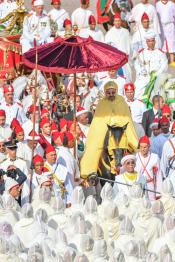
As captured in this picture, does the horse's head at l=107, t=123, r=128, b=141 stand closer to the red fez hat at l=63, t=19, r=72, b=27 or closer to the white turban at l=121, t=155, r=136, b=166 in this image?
the white turban at l=121, t=155, r=136, b=166

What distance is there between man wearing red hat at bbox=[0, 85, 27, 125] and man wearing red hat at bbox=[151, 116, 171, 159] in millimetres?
2511

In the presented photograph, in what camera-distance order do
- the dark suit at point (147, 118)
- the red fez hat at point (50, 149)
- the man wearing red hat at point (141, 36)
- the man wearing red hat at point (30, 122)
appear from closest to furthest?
the red fez hat at point (50, 149)
the man wearing red hat at point (30, 122)
the dark suit at point (147, 118)
the man wearing red hat at point (141, 36)

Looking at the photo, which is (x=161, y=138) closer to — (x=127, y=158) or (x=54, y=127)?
(x=54, y=127)

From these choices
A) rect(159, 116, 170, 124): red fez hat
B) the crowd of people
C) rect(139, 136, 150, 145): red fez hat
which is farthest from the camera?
rect(159, 116, 170, 124): red fez hat

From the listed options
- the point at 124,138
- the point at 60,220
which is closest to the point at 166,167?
the point at 124,138

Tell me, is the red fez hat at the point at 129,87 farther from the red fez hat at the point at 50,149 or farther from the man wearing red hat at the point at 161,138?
the red fez hat at the point at 50,149

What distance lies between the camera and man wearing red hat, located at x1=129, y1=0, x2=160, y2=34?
119 ft

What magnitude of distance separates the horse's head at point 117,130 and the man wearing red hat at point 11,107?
273 cm

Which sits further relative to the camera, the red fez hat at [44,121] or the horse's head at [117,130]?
the red fez hat at [44,121]

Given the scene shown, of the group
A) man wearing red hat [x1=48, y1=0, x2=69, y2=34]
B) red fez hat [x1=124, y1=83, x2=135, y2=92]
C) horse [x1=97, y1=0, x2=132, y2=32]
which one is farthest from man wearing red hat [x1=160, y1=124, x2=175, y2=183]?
horse [x1=97, y1=0, x2=132, y2=32]

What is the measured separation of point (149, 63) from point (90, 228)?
35.0 feet

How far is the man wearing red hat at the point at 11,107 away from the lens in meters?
31.9

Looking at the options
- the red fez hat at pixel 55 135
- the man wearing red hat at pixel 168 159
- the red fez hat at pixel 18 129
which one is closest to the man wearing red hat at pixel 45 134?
the red fez hat at pixel 55 135

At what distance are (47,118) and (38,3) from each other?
17.1 ft
